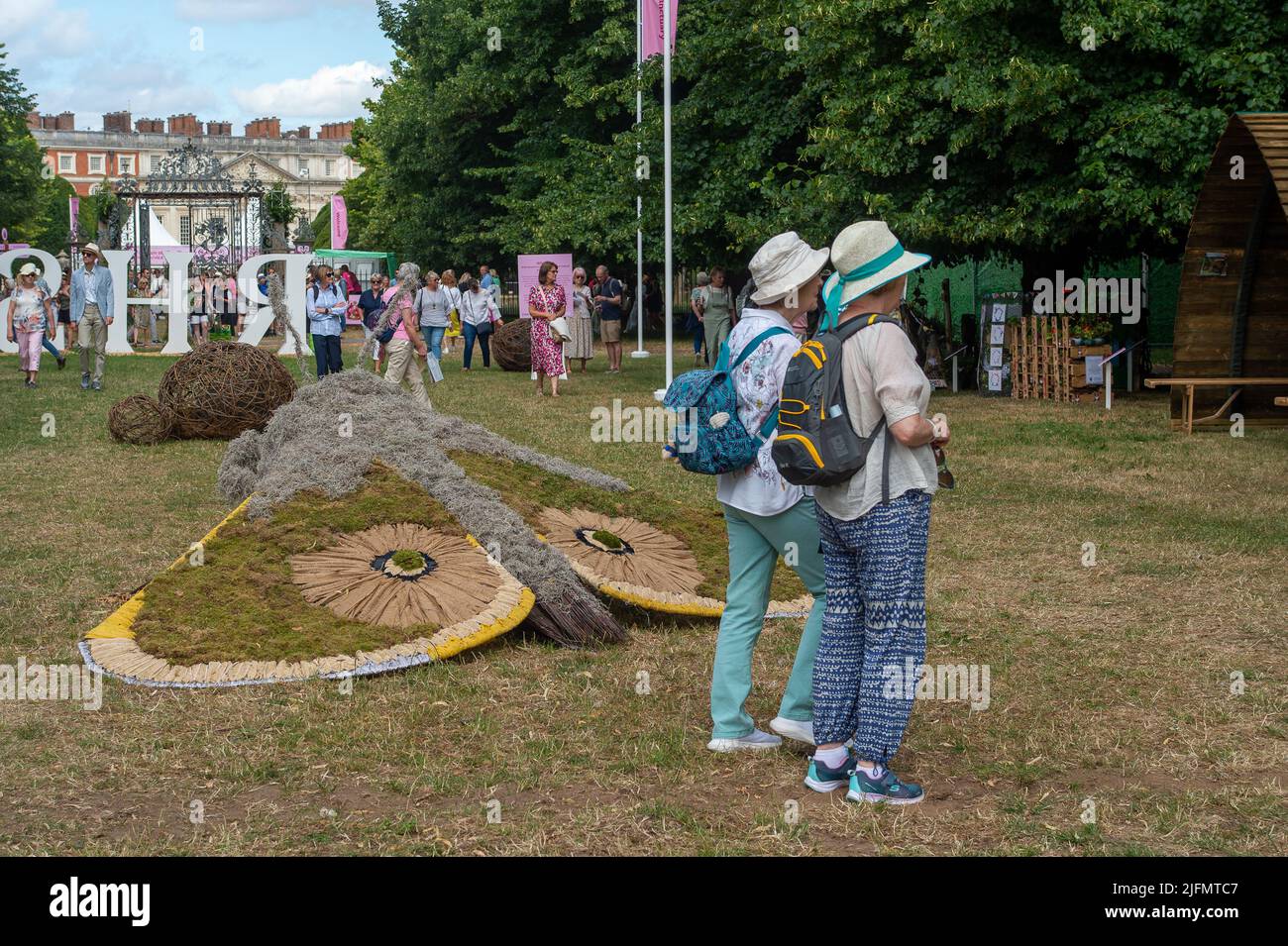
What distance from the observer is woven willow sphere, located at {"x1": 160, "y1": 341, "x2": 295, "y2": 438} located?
51.6 ft

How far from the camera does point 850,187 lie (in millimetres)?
19234

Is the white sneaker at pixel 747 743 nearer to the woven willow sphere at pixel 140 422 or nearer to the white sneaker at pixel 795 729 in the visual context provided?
the white sneaker at pixel 795 729

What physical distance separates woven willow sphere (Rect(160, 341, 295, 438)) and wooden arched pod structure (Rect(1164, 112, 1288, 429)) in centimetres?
1011

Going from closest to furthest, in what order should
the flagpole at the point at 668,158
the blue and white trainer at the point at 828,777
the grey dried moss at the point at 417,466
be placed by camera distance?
the blue and white trainer at the point at 828,777
the grey dried moss at the point at 417,466
the flagpole at the point at 668,158

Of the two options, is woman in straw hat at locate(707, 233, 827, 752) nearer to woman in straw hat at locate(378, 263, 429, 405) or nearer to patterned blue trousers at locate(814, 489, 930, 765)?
patterned blue trousers at locate(814, 489, 930, 765)

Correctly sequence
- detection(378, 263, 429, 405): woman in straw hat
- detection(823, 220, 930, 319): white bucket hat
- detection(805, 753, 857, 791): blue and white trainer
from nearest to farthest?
detection(823, 220, 930, 319): white bucket hat → detection(805, 753, 857, 791): blue and white trainer → detection(378, 263, 429, 405): woman in straw hat

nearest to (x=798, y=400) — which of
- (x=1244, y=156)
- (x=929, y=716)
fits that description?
(x=929, y=716)

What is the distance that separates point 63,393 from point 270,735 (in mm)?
17282

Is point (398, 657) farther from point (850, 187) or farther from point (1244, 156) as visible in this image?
point (850, 187)

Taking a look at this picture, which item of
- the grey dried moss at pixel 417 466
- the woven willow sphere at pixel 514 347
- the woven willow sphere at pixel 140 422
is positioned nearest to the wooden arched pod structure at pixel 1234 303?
the grey dried moss at pixel 417 466

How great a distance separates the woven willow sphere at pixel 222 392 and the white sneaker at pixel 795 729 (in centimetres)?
1124

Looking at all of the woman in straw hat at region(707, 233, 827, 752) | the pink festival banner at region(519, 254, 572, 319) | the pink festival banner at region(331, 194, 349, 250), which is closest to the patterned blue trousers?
the woman in straw hat at region(707, 233, 827, 752)

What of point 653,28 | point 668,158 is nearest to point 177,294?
point 653,28

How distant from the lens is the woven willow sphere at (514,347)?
26828 mm
